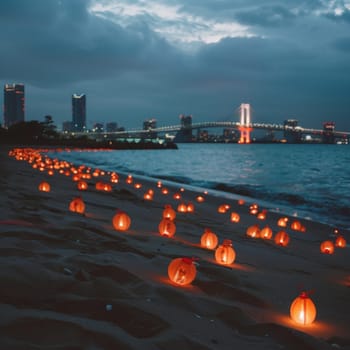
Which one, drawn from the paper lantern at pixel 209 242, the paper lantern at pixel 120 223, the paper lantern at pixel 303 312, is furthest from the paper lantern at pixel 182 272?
the paper lantern at pixel 120 223

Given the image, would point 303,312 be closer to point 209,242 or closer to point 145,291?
point 145,291

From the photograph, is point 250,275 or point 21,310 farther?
point 250,275

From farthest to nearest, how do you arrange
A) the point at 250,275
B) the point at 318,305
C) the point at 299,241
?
the point at 299,241 → the point at 250,275 → the point at 318,305

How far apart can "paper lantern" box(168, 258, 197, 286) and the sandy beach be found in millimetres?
53

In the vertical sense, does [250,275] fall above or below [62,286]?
below

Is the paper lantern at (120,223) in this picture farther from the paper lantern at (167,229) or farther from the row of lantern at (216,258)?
the paper lantern at (167,229)

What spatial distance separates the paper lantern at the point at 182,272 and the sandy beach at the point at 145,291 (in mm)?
53

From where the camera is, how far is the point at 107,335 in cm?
218

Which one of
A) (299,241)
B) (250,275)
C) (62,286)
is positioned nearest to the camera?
(62,286)

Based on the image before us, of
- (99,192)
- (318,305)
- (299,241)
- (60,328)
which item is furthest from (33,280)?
(99,192)

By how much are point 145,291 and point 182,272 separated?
1.26ft

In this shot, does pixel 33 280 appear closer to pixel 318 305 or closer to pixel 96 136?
pixel 318 305

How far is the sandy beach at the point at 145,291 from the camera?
2.24 metres

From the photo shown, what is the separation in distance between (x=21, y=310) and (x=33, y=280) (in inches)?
17.5
